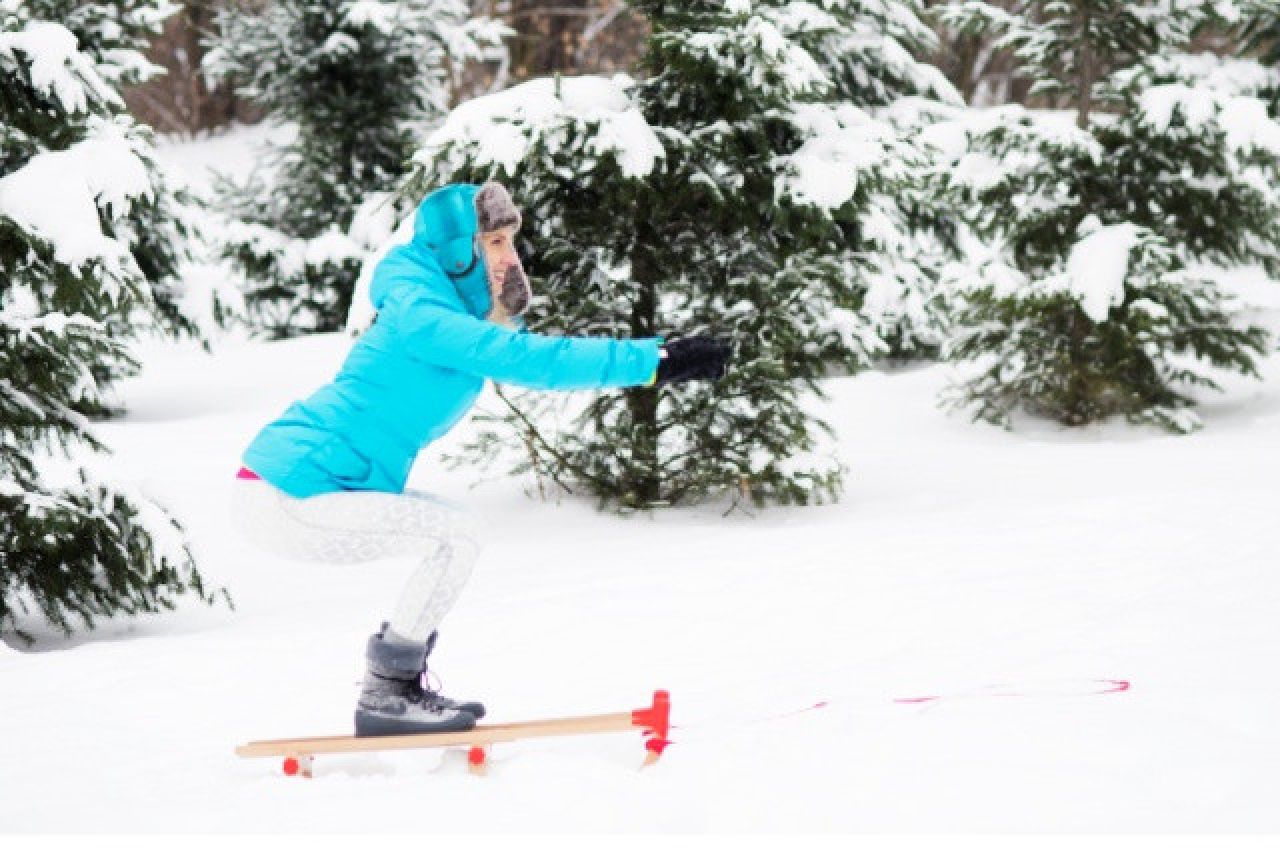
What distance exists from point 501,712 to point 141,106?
3257cm

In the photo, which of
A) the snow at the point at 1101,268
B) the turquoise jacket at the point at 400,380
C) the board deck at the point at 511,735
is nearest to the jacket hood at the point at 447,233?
the turquoise jacket at the point at 400,380

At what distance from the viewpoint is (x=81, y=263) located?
227 inches

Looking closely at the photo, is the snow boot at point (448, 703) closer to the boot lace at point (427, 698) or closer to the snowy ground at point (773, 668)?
the boot lace at point (427, 698)

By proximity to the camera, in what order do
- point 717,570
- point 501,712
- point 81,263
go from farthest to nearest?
point 717,570 < point 81,263 < point 501,712

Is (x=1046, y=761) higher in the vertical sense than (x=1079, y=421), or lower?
higher

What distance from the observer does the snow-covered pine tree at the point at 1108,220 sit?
9625 mm

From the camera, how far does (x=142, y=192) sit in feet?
19.4

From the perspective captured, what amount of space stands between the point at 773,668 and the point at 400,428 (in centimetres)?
201

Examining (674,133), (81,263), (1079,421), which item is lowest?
(1079,421)

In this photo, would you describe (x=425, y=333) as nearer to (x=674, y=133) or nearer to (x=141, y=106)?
(x=674, y=133)

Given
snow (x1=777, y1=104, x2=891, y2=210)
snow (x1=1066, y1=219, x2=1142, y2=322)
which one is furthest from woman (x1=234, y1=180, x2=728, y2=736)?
snow (x1=1066, y1=219, x2=1142, y2=322)

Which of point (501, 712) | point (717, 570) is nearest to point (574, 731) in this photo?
point (501, 712)

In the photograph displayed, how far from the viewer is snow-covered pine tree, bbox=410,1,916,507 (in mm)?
7441

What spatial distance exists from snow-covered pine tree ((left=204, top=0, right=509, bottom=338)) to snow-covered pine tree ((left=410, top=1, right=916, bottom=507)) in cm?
744
